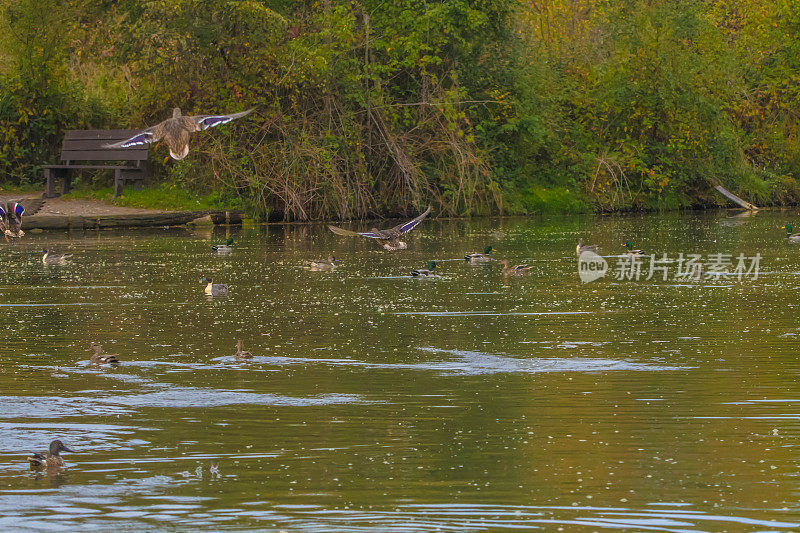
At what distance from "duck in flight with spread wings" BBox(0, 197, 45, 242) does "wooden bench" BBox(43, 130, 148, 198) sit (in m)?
4.94

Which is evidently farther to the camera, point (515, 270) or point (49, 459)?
point (515, 270)

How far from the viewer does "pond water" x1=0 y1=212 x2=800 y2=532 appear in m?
9.10

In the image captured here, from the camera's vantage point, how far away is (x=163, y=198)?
41.1 meters

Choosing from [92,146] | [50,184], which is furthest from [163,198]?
[50,184]

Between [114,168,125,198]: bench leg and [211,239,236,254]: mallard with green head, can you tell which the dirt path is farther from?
[211,239,236,254]: mallard with green head

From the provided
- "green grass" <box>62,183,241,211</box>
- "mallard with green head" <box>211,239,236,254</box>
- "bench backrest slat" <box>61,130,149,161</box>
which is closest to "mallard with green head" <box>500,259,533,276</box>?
"mallard with green head" <box>211,239,236,254</box>

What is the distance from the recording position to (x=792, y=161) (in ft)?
176

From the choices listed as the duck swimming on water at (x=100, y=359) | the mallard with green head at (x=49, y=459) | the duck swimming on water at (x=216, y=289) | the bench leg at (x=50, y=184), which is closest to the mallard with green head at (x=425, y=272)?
the duck swimming on water at (x=216, y=289)

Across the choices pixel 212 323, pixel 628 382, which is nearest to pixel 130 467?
pixel 628 382

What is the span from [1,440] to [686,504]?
556 cm

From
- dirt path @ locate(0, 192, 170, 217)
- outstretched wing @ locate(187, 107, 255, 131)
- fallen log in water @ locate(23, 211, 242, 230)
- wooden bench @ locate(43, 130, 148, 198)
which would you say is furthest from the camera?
wooden bench @ locate(43, 130, 148, 198)

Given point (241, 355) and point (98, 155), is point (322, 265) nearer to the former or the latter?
point (241, 355)

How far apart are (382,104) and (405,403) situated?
31083 millimetres

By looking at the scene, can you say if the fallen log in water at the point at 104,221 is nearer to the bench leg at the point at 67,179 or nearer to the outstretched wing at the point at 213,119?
the bench leg at the point at 67,179
